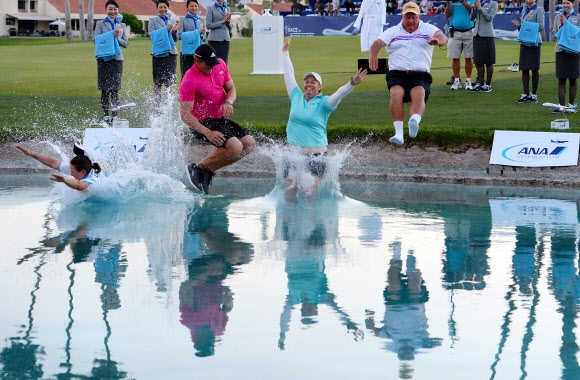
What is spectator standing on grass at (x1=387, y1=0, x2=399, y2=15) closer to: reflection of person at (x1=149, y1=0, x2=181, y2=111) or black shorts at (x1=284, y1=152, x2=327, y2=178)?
reflection of person at (x1=149, y1=0, x2=181, y2=111)

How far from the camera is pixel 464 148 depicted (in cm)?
1722

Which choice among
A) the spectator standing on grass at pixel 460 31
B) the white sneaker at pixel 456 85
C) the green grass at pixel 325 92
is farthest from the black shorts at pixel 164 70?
the white sneaker at pixel 456 85

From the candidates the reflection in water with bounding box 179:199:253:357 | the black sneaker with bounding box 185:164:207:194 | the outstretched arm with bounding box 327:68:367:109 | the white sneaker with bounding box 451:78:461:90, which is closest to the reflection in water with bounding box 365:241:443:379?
the reflection in water with bounding box 179:199:253:357

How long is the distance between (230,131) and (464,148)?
5047 millimetres

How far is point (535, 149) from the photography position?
16625mm

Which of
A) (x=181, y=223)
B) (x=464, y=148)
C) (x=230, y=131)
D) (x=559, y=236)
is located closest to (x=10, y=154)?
(x=230, y=131)

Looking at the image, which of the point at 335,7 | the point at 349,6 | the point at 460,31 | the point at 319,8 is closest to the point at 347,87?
the point at 460,31

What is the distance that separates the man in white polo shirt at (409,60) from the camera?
13531 millimetres

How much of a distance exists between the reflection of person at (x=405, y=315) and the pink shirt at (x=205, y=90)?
15.4ft

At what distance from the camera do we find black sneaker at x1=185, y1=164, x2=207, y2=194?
46.1ft

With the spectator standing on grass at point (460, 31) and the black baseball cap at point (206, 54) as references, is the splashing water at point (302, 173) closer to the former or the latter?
the black baseball cap at point (206, 54)

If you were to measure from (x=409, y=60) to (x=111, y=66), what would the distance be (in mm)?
8016

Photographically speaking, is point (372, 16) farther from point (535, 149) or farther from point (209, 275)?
point (209, 275)

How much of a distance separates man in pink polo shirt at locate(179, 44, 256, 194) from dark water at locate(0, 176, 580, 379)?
577 mm
